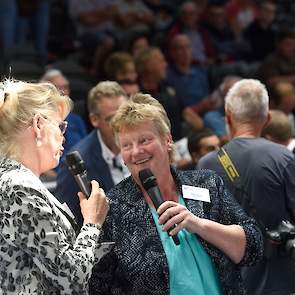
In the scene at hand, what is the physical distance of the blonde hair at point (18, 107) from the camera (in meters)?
2.91

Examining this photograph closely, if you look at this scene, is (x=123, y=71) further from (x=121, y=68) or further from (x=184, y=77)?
(x=184, y=77)

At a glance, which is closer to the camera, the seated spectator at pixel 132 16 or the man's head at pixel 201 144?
the man's head at pixel 201 144

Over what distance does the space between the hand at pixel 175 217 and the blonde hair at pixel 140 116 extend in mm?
456

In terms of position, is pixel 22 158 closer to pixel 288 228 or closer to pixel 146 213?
pixel 146 213

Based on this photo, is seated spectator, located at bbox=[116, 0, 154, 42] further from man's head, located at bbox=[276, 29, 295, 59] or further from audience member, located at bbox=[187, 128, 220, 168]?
audience member, located at bbox=[187, 128, 220, 168]

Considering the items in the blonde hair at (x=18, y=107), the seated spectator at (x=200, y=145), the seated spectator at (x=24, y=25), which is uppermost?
the seated spectator at (x=24, y=25)

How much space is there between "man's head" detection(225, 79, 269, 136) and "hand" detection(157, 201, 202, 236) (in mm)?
1429

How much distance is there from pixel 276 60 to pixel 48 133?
726cm

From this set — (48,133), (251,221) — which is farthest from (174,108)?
(48,133)

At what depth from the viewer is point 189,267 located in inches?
129

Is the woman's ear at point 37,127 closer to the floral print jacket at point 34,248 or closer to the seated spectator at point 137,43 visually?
the floral print jacket at point 34,248

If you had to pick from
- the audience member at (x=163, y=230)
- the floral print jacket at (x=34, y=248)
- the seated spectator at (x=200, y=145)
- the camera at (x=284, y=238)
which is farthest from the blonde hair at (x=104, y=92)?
the floral print jacket at (x=34, y=248)

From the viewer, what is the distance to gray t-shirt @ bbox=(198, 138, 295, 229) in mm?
4191

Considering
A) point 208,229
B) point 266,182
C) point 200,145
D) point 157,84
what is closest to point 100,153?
point 266,182
